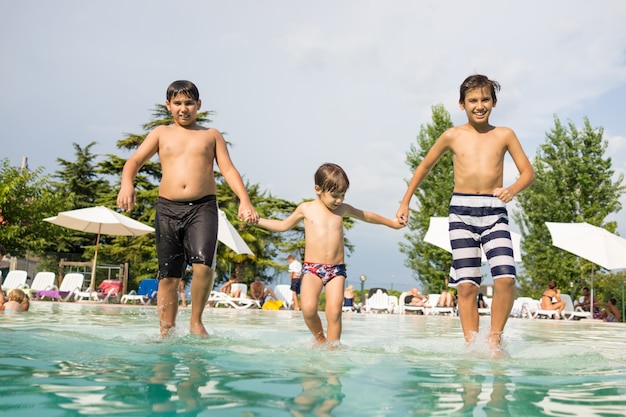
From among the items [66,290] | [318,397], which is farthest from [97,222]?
[318,397]

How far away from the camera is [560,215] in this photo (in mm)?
25734

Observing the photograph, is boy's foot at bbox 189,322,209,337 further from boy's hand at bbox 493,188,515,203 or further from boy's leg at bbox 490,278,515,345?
boy's hand at bbox 493,188,515,203

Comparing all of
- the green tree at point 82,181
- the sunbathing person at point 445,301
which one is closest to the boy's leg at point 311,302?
the sunbathing person at point 445,301

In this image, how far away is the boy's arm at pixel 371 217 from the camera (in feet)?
15.9

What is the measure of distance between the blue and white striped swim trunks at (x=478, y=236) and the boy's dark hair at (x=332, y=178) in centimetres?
85

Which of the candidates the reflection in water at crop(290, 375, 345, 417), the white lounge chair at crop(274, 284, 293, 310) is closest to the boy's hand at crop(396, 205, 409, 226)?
the reflection in water at crop(290, 375, 345, 417)

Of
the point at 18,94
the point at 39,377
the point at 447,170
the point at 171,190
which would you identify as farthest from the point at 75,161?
the point at 39,377

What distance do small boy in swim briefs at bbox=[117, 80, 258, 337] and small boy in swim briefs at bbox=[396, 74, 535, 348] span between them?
1.63m

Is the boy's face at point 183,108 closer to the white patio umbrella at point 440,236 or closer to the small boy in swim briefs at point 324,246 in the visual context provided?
the small boy in swim briefs at point 324,246

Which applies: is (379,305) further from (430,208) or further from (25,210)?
(25,210)

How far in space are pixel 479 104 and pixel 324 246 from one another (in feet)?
5.20

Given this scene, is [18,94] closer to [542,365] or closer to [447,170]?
[447,170]

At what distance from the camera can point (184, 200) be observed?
4.64m

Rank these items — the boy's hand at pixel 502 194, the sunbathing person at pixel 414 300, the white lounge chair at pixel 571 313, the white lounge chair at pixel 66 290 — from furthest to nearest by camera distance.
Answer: the sunbathing person at pixel 414 300, the white lounge chair at pixel 66 290, the white lounge chair at pixel 571 313, the boy's hand at pixel 502 194
